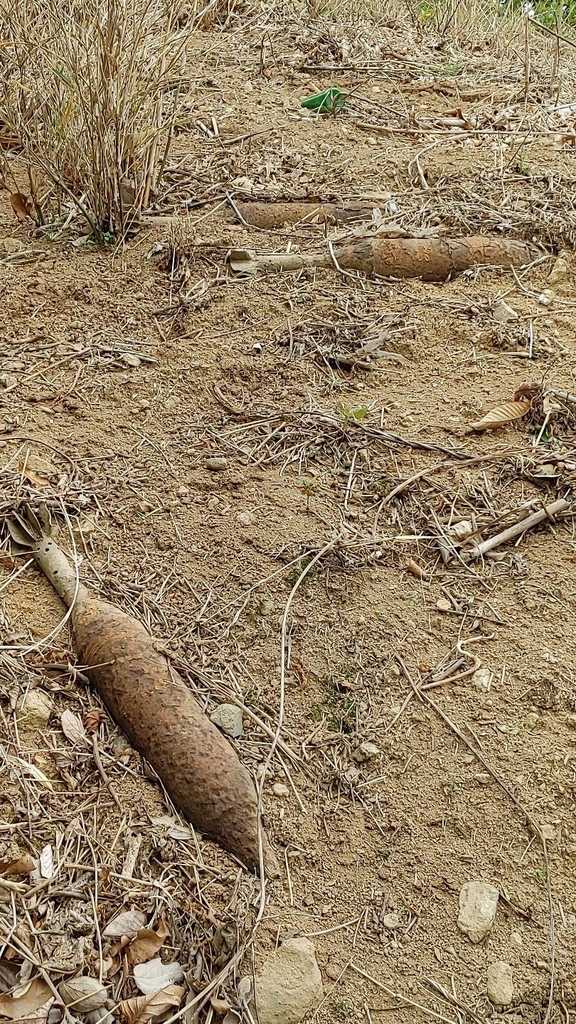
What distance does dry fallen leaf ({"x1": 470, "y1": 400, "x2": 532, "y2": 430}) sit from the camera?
2.54 meters

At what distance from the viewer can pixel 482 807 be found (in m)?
1.80

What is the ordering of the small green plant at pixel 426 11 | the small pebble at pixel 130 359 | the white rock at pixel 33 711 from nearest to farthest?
the white rock at pixel 33 711 → the small pebble at pixel 130 359 → the small green plant at pixel 426 11

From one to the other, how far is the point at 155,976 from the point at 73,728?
0.50 meters

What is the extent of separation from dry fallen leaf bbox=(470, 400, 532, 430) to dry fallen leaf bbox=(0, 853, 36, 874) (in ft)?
5.32

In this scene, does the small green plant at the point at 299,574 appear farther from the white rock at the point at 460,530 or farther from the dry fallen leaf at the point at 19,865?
the dry fallen leaf at the point at 19,865

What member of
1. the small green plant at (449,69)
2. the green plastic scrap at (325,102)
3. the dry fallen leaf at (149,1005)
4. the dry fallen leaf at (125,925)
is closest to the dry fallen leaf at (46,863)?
the dry fallen leaf at (125,925)

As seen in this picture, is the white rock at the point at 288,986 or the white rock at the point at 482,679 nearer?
the white rock at the point at 288,986

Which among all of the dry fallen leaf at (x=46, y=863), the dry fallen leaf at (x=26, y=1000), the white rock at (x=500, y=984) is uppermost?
the dry fallen leaf at (x=46, y=863)

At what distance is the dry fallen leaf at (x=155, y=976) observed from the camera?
1514 millimetres

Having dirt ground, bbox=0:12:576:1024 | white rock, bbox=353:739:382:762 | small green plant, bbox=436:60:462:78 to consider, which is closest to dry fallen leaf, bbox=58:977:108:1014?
dirt ground, bbox=0:12:576:1024

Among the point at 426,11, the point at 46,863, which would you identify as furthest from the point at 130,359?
the point at 426,11

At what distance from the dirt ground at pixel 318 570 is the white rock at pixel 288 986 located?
0.03 metres

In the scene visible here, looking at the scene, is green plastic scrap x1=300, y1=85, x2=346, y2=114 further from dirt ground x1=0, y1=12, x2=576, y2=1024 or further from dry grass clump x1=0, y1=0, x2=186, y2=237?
dry grass clump x1=0, y1=0, x2=186, y2=237

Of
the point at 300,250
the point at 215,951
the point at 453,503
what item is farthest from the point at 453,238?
the point at 215,951
